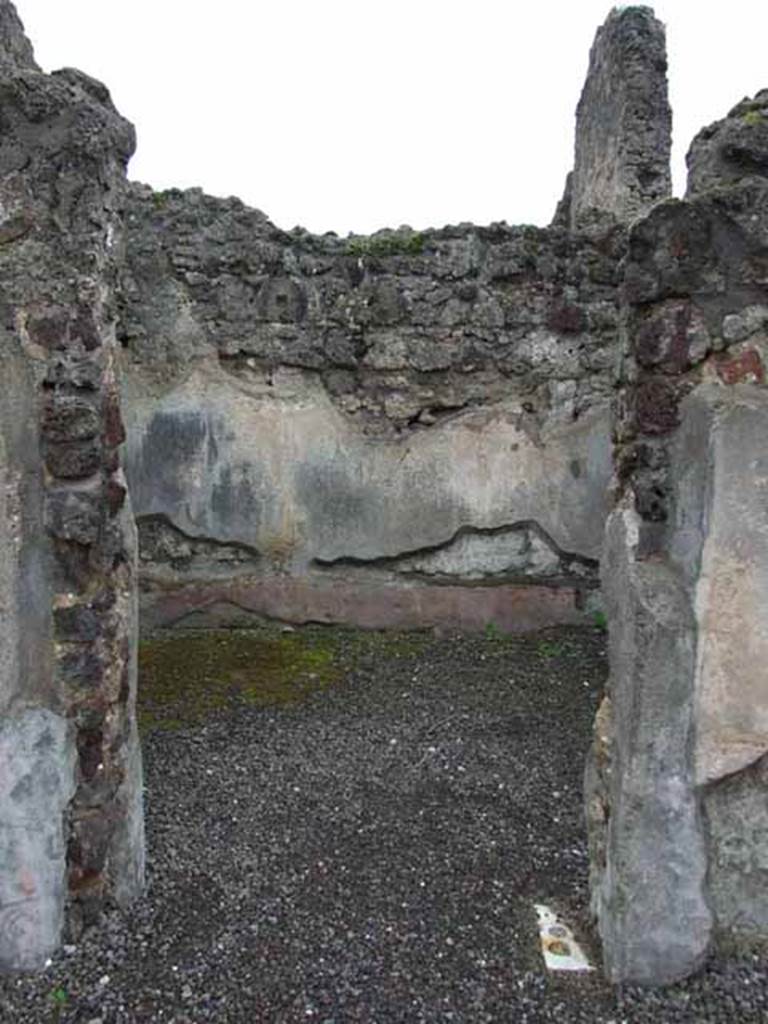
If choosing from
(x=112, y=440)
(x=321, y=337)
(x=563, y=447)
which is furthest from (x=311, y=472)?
(x=112, y=440)

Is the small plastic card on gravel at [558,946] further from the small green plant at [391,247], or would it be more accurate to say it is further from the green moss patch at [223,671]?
the small green plant at [391,247]

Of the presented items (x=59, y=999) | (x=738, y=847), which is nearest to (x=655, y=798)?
(x=738, y=847)

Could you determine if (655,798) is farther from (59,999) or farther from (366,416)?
(366,416)

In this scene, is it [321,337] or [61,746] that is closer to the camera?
[61,746]

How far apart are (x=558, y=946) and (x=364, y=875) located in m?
0.63

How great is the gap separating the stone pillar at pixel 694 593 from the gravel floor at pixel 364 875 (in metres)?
0.18

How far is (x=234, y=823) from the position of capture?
112 inches

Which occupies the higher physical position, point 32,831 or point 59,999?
point 32,831

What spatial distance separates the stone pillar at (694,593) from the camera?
1935 mm

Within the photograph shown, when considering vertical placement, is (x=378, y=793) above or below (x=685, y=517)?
below

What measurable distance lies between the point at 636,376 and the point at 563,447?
2841 mm

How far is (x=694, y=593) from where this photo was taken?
77.5 inches

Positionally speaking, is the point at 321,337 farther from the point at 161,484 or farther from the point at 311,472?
the point at 161,484

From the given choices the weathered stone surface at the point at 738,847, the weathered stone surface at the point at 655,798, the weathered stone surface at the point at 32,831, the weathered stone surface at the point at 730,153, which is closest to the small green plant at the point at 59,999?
the weathered stone surface at the point at 32,831
